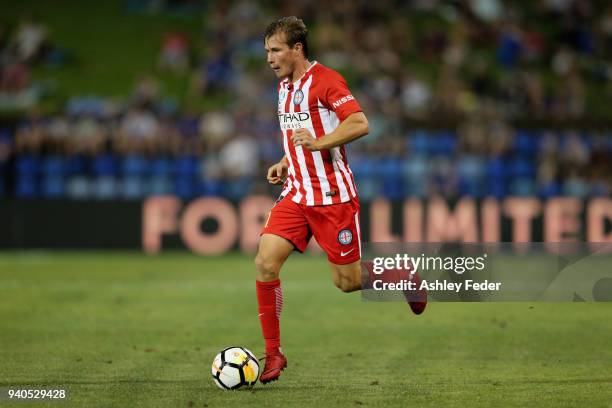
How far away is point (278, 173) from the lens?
7.52 meters

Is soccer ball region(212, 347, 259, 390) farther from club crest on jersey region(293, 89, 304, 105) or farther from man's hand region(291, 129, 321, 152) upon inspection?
club crest on jersey region(293, 89, 304, 105)

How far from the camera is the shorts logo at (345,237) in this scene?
7.25 metres

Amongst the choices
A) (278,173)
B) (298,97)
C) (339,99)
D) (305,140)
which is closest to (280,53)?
(298,97)

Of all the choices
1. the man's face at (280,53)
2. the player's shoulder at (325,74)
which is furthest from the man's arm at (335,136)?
the man's face at (280,53)

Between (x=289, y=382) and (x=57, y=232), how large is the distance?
12.2 m

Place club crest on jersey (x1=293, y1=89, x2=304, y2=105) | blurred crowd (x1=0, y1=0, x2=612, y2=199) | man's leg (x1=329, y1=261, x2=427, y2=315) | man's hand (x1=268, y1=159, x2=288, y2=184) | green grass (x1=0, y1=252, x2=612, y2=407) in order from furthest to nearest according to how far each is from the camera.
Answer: blurred crowd (x1=0, y1=0, x2=612, y2=199) → man's hand (x1=268, y1=159, x2=288, y2=184) → club crest on jersey (x1=293, y1=89, x2=304, y2=105) → man's leg (x1=329, y1=261, x2=427, y2=315) → green grass (x1=0, y1=252, x2=612, y2=407)

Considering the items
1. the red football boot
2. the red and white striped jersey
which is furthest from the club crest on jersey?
the red football boot

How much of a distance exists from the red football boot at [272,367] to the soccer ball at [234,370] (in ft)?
0.25

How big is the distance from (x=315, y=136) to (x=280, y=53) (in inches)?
22.6

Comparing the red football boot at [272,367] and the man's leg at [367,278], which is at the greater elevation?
the man's leg at [367,278]

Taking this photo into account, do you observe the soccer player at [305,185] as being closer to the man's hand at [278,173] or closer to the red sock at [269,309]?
the red sock at [269,309]

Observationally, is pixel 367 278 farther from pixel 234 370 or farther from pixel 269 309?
pixel 234 370

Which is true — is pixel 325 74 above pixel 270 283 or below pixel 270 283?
above

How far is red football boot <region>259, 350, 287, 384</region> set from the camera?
22.4ft
